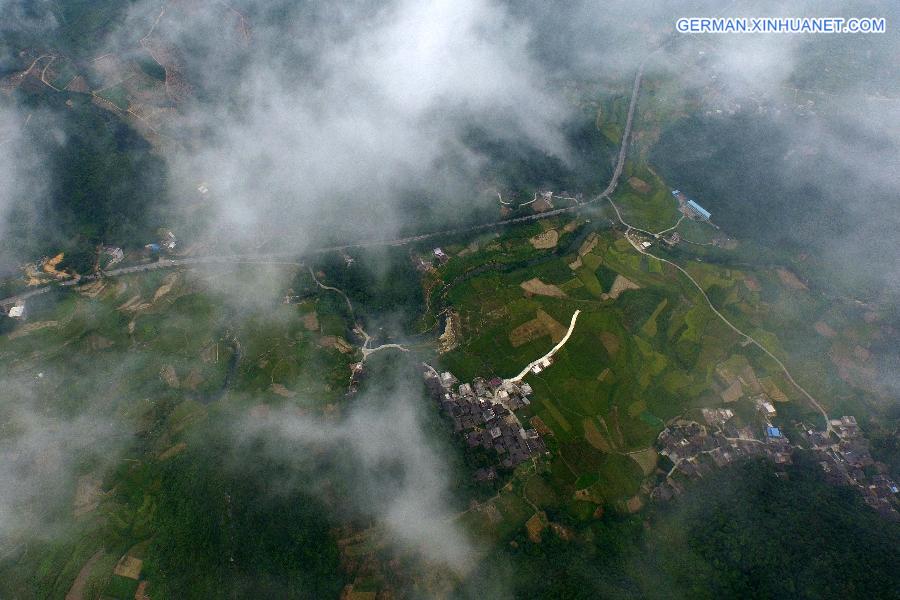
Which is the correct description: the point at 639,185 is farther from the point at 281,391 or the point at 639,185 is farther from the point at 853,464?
the point at 281,391

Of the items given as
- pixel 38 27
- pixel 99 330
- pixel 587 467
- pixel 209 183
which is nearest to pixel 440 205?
pixel 209 183

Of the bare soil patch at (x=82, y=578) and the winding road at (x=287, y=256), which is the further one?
the winding road at (x=287, y=256)

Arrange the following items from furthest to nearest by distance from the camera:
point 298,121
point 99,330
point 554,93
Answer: point 554,93 < point 298,121 < point 99,330

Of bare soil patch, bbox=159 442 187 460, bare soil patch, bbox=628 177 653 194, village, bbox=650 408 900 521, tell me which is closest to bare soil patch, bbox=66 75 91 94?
bare soil patch, bbox=159 442 187 460

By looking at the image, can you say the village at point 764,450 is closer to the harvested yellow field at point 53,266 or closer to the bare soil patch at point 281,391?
the bare soil patch at point 281,391

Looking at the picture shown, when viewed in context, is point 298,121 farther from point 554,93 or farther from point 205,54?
point 554,93

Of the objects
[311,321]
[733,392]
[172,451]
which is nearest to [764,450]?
[733,392]

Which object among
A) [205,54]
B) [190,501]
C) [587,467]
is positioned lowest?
Answer: [587,467]

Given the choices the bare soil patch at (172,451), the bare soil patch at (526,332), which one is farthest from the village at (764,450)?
the bare soil patch at (172,451)
